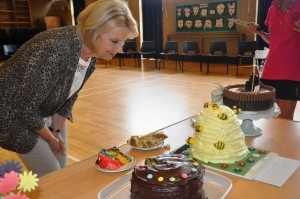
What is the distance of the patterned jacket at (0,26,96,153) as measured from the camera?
1334mm

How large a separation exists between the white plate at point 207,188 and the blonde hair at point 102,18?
70cm

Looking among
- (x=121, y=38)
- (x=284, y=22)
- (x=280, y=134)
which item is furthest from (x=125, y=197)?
(x=284, y=22)

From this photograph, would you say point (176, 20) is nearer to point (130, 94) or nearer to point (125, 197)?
point (130, 94)

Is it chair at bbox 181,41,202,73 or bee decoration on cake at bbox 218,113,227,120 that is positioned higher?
bee decoration on cake at bbox 218,113,227,120

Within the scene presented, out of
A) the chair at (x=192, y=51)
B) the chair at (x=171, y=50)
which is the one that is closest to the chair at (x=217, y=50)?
the chair at (x=192, y=51)

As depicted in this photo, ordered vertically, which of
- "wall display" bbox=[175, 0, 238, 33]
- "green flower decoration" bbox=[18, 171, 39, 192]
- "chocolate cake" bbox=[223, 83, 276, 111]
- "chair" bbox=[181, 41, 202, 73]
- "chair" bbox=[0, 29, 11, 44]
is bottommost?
"chair" bbox=[181, 41, 202, 73]

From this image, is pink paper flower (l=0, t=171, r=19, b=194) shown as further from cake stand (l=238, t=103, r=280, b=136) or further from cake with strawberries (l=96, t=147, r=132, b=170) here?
cake stand (l=238, t=103, r=280, b=136)

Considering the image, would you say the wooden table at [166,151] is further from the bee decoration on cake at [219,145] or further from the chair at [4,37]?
the chair at [4,37]

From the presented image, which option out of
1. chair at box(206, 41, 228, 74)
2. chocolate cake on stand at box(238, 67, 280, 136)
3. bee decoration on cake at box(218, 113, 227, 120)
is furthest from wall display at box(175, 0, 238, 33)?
bee decoration on cake at box(218, 113, 227, 120)

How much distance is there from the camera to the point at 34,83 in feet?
4.37

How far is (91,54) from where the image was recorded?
5.16 feet

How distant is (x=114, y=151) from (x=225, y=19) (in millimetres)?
8083

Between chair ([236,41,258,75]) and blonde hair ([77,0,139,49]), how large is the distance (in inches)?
264

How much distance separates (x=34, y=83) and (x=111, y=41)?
416 millimetres
